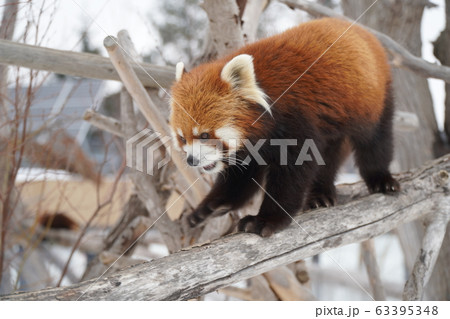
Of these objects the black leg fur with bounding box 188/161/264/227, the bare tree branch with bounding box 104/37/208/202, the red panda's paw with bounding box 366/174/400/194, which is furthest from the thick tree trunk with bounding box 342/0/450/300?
the bare tree branch with bounding box 104/37/208/202

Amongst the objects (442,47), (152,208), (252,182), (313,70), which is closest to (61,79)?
(152,208)

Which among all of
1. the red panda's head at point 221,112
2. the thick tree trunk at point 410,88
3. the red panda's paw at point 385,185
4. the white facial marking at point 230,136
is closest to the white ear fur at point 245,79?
the red panda's head at point 221,112

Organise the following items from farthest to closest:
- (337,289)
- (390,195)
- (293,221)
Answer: (337,289), (390,195), (293,221)

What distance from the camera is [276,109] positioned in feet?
6.14

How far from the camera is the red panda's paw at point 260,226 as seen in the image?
6.01 feet

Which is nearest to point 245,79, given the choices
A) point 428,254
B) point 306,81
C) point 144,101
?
point 306,81

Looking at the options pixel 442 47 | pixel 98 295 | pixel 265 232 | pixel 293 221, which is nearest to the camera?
pixel 98 295

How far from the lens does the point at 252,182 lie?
2.32 meters

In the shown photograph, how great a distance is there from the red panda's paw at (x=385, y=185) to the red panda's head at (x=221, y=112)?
3.16 feet

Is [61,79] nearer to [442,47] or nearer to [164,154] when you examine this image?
[164,154]

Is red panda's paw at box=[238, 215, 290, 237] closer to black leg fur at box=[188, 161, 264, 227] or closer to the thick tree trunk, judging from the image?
black leg fur at box=[188, 161, 264, 227]

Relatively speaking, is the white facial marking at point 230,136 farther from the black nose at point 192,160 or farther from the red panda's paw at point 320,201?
the red panda's paw at point 320,201

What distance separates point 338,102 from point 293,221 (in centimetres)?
61

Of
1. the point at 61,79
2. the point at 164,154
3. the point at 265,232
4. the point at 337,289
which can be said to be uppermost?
the point at 61,79
